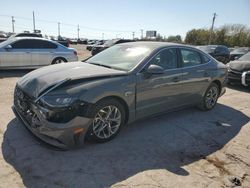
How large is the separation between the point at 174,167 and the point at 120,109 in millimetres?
1224

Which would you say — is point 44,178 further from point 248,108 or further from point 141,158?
point 248,108

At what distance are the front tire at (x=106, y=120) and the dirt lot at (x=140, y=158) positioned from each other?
16 centimetres

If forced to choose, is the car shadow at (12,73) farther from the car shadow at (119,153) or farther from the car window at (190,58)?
the car window at (190,58)

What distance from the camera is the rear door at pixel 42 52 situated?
10538 mm

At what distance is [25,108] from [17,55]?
6.93 m

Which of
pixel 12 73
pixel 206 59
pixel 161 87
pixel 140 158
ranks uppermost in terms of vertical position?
pixel 206 59

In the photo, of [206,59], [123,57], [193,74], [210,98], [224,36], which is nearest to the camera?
[123,57]

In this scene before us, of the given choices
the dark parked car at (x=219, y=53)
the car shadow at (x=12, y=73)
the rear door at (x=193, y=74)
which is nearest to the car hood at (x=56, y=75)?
the rear door at (x=193, y=74)

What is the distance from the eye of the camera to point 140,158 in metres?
3.82

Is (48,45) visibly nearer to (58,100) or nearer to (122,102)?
(122,102)

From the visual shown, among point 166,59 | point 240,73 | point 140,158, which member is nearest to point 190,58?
point 166,59

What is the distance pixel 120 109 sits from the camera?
13.8 feet

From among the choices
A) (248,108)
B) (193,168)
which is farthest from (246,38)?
(193,168)

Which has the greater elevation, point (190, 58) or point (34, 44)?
point (34, 44)
